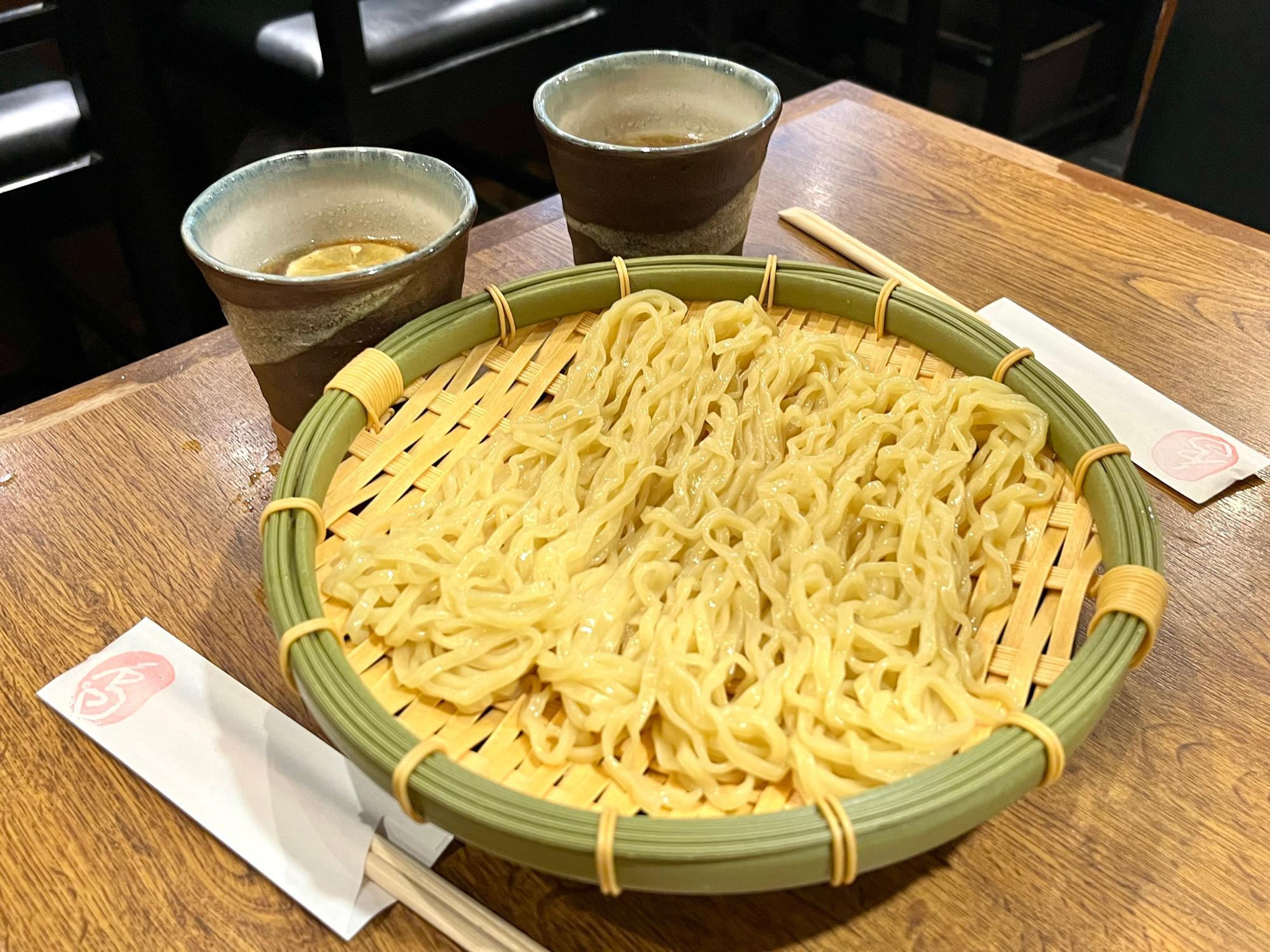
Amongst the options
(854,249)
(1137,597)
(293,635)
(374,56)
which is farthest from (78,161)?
(1137,597)

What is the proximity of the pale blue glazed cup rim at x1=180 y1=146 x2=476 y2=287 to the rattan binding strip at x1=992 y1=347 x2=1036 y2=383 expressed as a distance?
0.65 m

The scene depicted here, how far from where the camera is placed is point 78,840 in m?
0.96

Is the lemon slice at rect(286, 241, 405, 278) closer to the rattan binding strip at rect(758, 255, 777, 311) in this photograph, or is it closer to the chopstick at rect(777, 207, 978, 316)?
the rattan binding strip at rect(758, 255, 777, 311)

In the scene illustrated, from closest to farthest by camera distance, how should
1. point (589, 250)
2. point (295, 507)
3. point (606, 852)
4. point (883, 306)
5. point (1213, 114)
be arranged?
point (606, 852) → point (295, 507) → point (883, 306) → point (589, 250) → point (1213, 114)

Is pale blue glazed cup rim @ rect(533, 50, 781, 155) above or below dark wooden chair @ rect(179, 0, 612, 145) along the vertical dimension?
above

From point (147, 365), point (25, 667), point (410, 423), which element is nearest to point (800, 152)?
point (410, 423)

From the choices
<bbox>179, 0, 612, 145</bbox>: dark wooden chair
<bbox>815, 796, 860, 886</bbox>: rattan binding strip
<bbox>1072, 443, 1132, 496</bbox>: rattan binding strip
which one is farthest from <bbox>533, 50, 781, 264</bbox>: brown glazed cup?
<bbox>179, 0, 612, 145</bbox>: dark wooden chair

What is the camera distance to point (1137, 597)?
89 cm

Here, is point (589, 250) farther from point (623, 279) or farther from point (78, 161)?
point (78, 161)

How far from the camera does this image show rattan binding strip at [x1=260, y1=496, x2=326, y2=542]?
100cm

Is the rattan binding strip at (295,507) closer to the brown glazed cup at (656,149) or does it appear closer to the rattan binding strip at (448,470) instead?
the rattan binding strip at (448,470)

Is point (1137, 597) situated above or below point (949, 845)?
above

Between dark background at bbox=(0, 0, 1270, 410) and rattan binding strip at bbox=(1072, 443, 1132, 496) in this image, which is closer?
rattan binding strip at bbox=(1072, 443, 1132, 496)

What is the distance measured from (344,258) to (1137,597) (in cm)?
99
